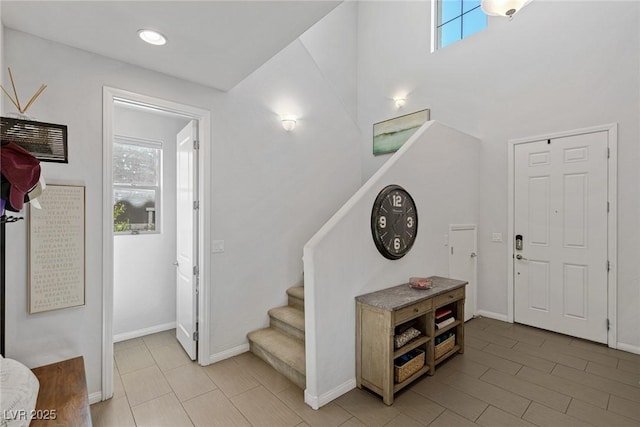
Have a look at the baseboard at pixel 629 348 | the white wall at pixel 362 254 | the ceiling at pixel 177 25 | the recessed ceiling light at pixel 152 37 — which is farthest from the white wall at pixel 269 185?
the baseboard at pixel 629 348

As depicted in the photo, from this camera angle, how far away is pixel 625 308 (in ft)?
10.5

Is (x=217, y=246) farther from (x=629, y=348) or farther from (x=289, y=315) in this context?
(x=629, y=348)

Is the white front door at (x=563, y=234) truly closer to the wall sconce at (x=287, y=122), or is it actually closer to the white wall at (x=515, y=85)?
the white wall at (x=515, y=85)

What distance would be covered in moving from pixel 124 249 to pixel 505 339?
4.59m

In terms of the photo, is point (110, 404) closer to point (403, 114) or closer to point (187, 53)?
point (187, 53)

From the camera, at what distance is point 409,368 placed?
8.16 ft

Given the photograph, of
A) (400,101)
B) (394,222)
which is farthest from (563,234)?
(400,101)

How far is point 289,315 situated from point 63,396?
186 cm

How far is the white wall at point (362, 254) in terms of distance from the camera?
2.29 metres

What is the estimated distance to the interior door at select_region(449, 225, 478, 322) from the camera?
152 inches

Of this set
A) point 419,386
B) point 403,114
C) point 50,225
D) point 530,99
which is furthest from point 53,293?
point 530,99

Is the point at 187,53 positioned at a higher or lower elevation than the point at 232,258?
higher

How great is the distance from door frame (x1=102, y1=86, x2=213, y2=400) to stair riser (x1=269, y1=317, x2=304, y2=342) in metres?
0.71

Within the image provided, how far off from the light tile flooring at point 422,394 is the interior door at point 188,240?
29 cm
